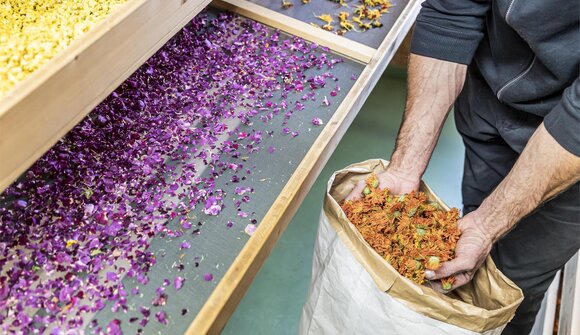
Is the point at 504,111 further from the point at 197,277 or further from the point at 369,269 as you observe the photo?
the point at 197,277

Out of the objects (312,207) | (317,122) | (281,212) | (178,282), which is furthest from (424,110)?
(312,207)

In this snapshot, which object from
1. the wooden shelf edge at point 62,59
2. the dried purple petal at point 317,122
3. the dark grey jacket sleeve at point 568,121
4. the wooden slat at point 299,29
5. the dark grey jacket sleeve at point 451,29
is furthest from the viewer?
the wooden slat at point 299,29

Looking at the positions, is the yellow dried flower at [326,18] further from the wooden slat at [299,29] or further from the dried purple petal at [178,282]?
the dried purple petal at [178,282]

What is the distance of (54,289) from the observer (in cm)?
100

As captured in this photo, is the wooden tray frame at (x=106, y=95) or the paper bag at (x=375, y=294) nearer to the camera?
the wooden tray frame at (x=106, y=95)

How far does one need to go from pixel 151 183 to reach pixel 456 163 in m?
1.60

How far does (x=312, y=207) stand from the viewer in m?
2.14

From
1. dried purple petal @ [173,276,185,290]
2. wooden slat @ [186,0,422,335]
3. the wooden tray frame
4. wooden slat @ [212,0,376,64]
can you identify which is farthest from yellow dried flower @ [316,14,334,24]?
dried purple petal @ [173,276,185,290]

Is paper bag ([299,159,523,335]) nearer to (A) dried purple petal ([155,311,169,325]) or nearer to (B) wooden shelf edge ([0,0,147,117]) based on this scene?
(A) dried purple petal ([155,311,169,325])

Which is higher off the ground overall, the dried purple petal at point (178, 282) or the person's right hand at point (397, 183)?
the person's right hand at point (397, 183)

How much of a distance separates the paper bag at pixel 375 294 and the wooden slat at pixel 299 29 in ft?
1.44

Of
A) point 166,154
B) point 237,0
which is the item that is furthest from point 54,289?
point 237,0

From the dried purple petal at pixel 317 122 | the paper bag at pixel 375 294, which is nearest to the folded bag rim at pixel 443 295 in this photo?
the paper bag at pixel 375 294

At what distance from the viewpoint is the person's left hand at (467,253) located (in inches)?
41.9
